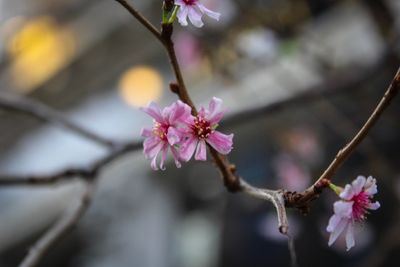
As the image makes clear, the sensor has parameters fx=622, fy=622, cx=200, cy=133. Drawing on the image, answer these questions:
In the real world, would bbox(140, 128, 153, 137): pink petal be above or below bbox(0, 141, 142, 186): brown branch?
below

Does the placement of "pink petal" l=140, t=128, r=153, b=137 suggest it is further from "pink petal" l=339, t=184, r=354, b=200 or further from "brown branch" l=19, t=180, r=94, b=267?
"brown branch" l=19, t=180, r=94, b=267

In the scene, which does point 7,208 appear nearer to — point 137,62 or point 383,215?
point 137,62

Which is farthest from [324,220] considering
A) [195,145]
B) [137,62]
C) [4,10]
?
[4,10]

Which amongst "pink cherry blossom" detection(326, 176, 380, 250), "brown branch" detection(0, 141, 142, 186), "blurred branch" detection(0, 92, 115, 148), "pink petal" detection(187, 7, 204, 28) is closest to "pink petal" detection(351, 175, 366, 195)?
"pink cherry blossom" detection(326, 176, 380, 250)

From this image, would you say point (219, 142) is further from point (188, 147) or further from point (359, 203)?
point (359, 203)

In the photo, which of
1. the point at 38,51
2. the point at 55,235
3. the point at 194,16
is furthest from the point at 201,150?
the point at 38,51

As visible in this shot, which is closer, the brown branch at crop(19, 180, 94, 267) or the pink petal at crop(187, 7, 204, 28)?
the pink petal at crop(187, 7, 204, 28)

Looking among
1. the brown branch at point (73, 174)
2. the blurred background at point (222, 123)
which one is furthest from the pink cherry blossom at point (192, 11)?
the blurred background at point (222, 123)
